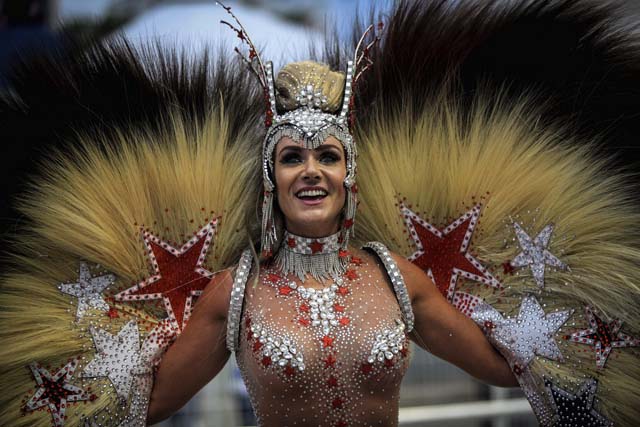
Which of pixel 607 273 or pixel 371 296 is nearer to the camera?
pixel 371 296

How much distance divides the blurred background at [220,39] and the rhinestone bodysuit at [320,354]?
2.56 ft

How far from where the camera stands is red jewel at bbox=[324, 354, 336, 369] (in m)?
2.00

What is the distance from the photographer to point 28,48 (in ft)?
7.23

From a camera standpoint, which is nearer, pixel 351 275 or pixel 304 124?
pixel 304 124

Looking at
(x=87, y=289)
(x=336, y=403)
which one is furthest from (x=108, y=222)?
(x=336, y=403)

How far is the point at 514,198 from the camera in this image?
2.30 meters

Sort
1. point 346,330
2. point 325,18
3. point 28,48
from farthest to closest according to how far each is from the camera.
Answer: point 325,18 → point 28,48 → point 346,330

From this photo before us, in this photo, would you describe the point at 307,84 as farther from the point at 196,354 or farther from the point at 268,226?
the point at 196,354

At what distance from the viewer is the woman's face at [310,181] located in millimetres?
2025

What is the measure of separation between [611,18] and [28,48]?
172 centimetres

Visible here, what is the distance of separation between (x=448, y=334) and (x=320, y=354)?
1.42 ft

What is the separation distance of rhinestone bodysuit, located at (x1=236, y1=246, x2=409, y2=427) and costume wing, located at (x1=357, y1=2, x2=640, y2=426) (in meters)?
0.35

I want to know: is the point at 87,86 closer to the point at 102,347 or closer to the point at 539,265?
the point at 102,347

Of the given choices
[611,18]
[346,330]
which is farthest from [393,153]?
[611,18]
